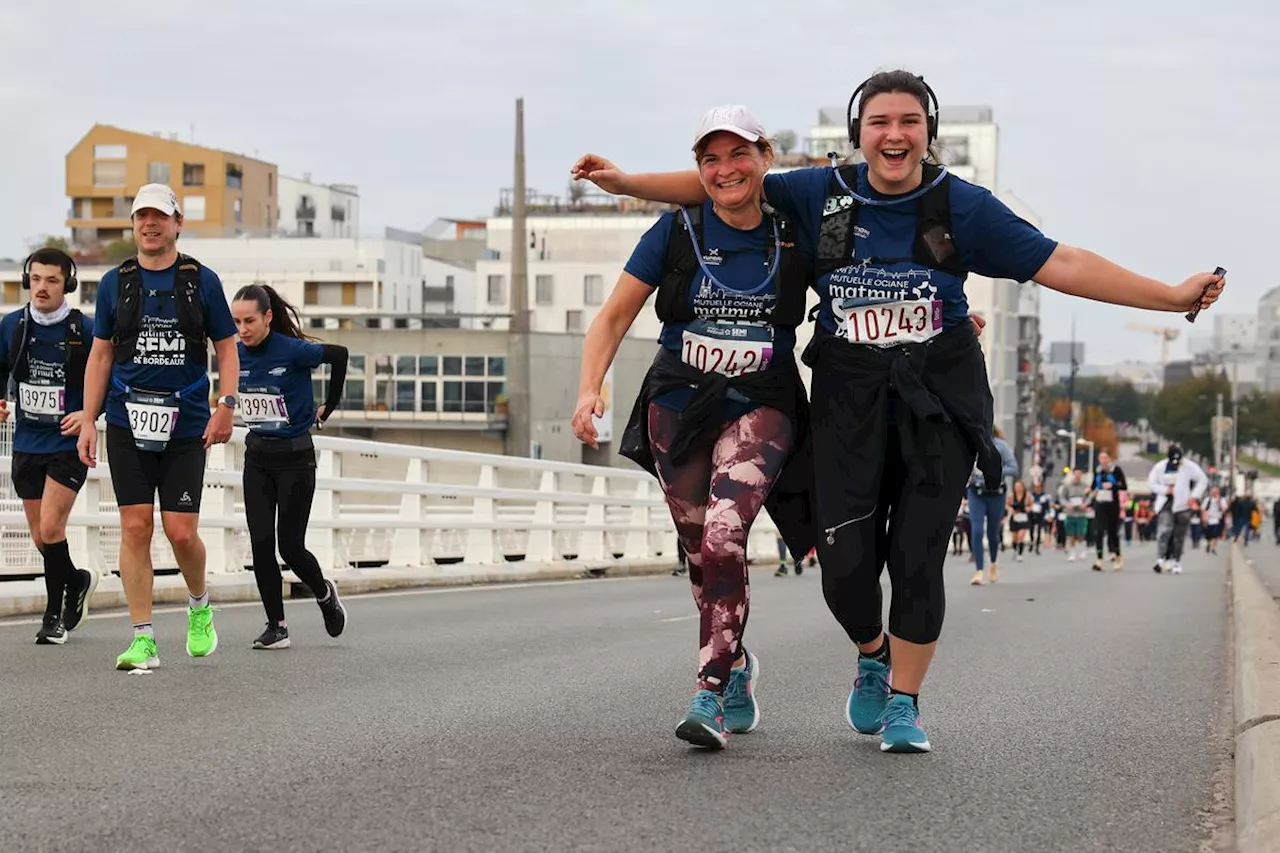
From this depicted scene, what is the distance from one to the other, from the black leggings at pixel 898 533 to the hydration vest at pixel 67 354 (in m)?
4.79

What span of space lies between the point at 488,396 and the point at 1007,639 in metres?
87.6

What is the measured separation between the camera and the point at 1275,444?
7672 inches

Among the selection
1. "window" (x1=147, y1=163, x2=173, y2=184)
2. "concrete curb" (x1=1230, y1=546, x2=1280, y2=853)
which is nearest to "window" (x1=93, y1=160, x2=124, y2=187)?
"window" (x1=147, y1=163, x2=173, y2=184)

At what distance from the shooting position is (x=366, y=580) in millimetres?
15812

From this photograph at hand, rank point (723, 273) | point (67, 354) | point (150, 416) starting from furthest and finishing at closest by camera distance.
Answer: point (67, 354)
point (150, 416)
point (723, 273)

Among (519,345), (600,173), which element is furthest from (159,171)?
(600,173)

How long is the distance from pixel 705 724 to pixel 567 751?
432mm

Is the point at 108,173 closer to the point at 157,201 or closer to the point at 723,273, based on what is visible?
the point at 157,201

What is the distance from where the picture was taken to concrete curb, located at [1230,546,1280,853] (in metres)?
4.74

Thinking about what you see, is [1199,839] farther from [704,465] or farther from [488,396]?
[488,396]

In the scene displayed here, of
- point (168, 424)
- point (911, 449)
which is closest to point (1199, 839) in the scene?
point (911, 449)

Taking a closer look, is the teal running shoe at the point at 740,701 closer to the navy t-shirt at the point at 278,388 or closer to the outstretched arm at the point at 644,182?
the outstretched arm at the point at 644,182

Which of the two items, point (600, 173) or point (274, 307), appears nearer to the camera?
point (600, 173)

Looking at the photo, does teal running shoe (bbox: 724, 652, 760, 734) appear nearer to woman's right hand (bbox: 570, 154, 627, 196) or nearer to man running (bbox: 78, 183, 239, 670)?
woman's right hand (bbox: 570, 154, 627, 196)
